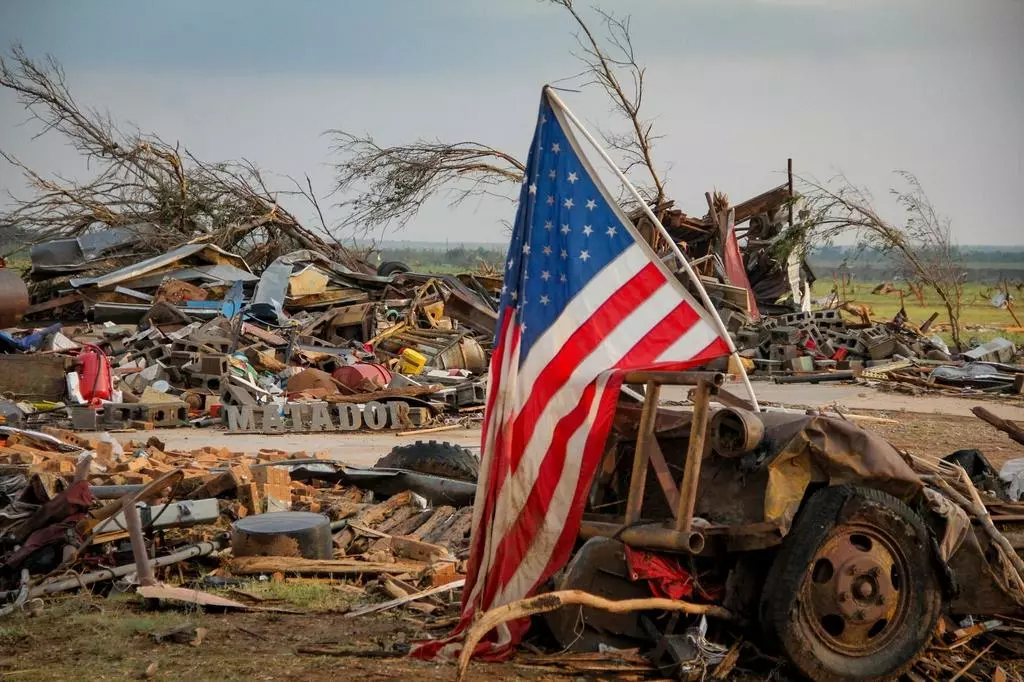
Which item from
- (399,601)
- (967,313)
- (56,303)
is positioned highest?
(56,303)

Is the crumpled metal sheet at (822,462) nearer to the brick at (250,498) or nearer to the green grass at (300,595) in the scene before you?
the green grass at (300,595)

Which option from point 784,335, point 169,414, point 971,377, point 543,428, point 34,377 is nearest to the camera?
point 543,428

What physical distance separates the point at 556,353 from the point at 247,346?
1672 centimetres

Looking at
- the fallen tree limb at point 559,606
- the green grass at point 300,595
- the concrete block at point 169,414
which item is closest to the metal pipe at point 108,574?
the green grass at point 300,595

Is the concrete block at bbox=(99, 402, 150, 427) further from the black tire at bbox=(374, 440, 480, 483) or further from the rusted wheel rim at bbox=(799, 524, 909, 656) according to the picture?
the rusted wheel rim at bbox=(799, 524, 909, 656)

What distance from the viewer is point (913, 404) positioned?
69.7 ft

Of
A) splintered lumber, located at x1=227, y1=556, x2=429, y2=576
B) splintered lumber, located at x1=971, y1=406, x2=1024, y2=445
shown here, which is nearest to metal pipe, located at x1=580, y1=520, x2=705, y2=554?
splintered lumber, located at x1=227, y1=556, x2=429, y2=576

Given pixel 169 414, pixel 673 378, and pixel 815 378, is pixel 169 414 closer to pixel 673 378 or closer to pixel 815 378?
pixel 673 378

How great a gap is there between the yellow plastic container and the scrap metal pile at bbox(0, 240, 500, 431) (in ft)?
0.08

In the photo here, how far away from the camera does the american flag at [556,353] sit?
6066 millimetres

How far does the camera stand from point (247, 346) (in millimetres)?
22109

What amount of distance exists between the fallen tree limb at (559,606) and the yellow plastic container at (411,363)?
1675cm

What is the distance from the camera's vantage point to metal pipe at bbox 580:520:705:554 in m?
5.55

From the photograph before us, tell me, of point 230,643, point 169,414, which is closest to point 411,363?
point 169,414
